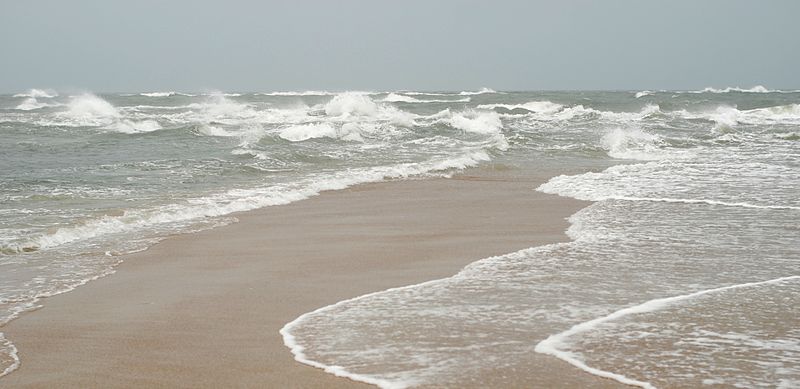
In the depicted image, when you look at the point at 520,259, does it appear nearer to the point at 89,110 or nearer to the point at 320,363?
the point at 320,363

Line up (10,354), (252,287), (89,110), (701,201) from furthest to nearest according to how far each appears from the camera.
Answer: (89,110) < (701,201) < (252,287) < (10,354)

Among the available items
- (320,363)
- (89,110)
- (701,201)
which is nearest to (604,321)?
(320,363)

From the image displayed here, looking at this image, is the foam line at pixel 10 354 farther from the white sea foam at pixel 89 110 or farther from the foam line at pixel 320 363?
the white sea foam at pixel 89 110

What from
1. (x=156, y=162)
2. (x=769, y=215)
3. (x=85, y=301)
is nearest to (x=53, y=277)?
(x=85, y=301)

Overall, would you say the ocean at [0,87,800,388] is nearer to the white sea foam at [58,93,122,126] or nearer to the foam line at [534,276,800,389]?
the foam line at [534,276,800,389]

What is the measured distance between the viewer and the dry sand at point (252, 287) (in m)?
3.70

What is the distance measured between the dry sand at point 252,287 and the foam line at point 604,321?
0.31 feet

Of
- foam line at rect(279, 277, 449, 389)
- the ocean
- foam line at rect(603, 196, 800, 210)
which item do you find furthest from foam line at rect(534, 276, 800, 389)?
→ foam line at rect(603, 196, 800, 210)

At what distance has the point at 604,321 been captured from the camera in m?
4.39

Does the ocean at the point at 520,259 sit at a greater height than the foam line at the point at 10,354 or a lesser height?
greater

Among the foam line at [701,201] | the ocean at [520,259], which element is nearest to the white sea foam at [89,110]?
the ocean at [520,259]

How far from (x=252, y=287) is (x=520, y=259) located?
218cm

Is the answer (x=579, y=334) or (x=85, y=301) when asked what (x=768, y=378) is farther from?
(x=85, y=301)

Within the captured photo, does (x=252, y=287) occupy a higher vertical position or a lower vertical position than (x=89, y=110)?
lower
